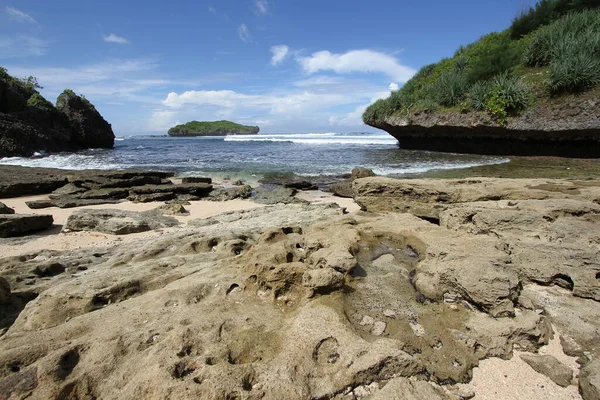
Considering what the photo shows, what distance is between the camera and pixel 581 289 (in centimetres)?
291

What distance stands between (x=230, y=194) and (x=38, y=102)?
3094 centimetres

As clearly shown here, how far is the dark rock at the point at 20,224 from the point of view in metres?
6.18

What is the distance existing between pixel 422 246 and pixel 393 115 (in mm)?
21929

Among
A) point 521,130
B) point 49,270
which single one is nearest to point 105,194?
point 49,270

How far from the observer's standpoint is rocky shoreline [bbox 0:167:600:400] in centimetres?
201

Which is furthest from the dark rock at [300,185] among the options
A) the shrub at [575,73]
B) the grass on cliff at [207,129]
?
the grass on cliff at [207,129]

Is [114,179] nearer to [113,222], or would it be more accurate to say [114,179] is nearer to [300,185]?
[113,222]

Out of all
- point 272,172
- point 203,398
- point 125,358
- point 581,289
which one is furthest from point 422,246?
point 272,172

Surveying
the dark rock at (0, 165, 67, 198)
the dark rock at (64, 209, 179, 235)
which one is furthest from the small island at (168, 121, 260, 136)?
Answer: the dark rock at (64, 209, 179, 235)

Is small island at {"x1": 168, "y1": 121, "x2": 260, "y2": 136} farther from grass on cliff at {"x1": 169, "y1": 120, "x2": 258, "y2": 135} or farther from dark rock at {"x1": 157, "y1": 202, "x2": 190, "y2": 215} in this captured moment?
dark rock at {"x1": 157, "y1": 202, "x2": 190, "y2": 215}

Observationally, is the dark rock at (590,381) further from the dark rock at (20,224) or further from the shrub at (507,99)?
the shrub at (507,99)

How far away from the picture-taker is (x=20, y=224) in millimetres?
6367

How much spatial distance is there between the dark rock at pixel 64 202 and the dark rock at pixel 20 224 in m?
2.35

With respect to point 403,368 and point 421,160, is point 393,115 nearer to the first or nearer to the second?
point 421,160
